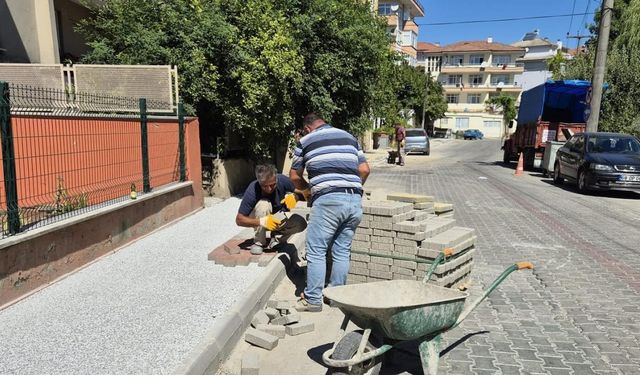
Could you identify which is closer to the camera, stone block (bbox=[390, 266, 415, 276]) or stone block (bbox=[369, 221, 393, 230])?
stone block (bbox=[390, 266, 415, 276])

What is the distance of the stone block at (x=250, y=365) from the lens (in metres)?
3.35

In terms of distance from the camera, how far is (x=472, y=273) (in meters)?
5.80

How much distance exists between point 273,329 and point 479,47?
8504 cm

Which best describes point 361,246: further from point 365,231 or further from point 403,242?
point 403,242

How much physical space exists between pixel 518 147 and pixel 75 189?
20.4 meters

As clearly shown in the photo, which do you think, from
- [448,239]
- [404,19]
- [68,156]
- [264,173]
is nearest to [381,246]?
[448,239]

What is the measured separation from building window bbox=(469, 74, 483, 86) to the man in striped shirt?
8356 cm

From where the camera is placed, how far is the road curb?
3328mm

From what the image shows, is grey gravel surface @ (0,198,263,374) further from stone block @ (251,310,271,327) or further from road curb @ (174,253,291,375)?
stone block @ (251,310,271,327)

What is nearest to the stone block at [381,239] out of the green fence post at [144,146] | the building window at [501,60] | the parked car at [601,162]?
the green fence post at [144,146]

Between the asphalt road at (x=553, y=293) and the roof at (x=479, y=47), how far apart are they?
75.8 m

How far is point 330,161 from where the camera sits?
14.3 feet

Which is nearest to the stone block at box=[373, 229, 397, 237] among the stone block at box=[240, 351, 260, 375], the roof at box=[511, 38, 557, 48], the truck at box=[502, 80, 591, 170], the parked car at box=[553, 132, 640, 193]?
the stone block at box=[240, 351, 260, 375]

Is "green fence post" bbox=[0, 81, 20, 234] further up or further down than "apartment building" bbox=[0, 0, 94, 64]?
further down
